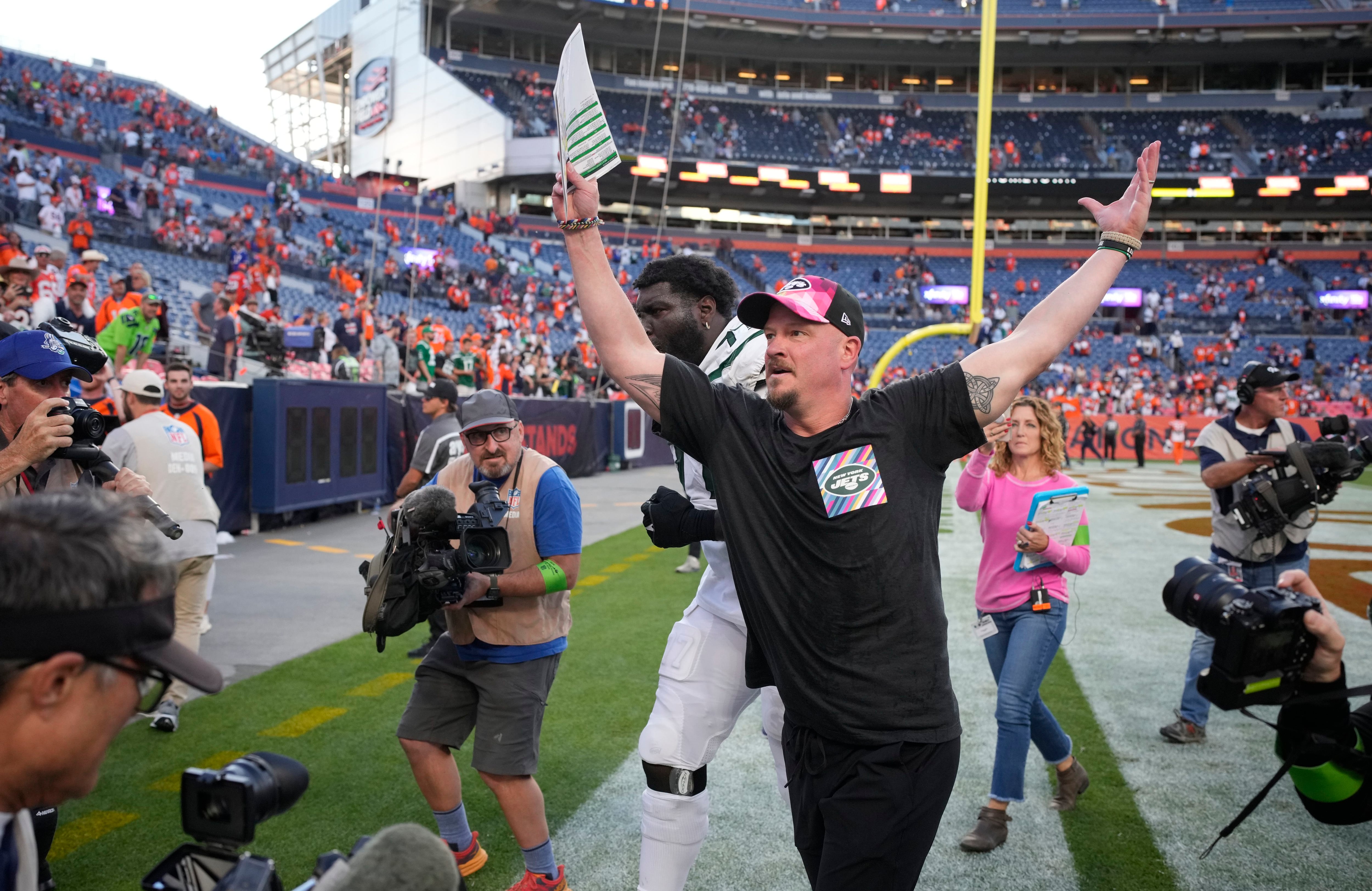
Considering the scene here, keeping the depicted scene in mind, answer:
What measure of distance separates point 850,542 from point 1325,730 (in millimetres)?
1324

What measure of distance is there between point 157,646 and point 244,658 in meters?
5.88

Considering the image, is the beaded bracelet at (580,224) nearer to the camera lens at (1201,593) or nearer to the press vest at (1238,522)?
the camera lens at (1201,593)

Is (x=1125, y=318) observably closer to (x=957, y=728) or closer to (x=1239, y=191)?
(x=1239, y=191)

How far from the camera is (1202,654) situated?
543cm

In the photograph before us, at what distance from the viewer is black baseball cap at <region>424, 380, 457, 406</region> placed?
7500 millimetres

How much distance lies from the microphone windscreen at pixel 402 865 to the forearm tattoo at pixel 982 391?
1.65 meters

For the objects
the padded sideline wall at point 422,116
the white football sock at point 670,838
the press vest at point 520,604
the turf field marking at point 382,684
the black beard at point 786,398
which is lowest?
the turf field marking at point 382,684

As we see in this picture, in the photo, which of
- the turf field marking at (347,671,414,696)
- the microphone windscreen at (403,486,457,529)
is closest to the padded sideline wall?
the turf field marking at (347,671,414,696)

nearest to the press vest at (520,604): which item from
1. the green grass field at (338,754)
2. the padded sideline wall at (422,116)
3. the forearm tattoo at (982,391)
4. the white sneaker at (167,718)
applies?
the green grass field at (338,754)

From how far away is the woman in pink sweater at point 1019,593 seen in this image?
4.11m

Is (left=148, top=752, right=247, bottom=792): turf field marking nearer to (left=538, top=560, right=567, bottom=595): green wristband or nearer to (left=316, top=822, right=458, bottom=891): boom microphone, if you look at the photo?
(left=538, top=560, right=567, bottom=595): green wristband

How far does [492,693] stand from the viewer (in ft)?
11.7

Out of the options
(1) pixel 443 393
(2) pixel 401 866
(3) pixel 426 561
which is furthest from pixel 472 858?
(1) pixel 443 393

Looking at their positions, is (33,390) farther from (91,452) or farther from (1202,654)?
(1202,654)
